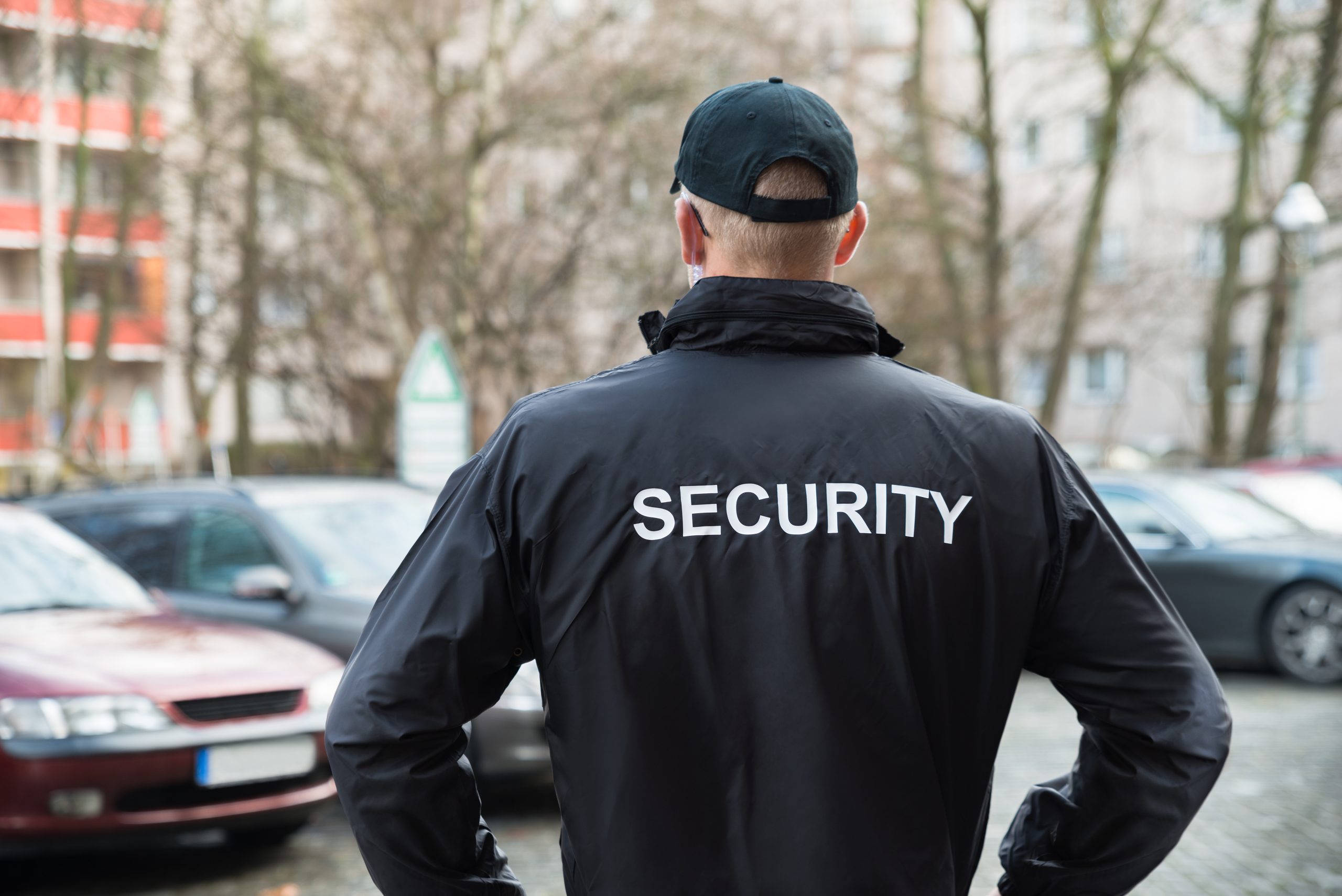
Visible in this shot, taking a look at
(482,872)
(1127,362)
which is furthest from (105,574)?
(1127,362)

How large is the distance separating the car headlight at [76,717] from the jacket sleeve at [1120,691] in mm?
4516

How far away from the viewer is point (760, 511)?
1.74 metres

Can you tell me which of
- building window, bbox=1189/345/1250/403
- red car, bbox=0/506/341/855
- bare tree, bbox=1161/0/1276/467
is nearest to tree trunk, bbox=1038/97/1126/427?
bare tree, bbox=1161/0/1276/467

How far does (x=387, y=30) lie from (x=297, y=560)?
9.79m

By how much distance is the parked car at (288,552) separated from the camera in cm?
709

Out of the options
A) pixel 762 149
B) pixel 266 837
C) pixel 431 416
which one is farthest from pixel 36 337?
pixel 762 149


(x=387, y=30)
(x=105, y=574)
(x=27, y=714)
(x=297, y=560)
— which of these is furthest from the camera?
(x=387, y=30)

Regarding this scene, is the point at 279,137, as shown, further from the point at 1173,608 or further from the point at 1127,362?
the point at 1127,362

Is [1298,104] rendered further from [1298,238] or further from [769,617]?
[769,617]

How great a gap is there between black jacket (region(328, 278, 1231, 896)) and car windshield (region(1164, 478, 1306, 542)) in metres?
10.6

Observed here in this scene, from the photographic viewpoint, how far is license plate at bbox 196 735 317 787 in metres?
5.80

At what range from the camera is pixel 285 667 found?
631cm

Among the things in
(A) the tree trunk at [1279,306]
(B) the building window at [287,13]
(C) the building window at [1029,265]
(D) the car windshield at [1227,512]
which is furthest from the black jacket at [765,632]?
(C) the building window at [1029,265]

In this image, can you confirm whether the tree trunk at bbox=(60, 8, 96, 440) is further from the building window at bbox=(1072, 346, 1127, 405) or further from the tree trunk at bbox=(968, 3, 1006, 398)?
the building window at bbox=(1072, 346, 1127, 405)
